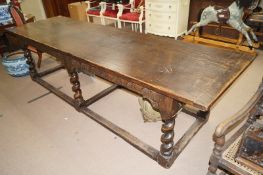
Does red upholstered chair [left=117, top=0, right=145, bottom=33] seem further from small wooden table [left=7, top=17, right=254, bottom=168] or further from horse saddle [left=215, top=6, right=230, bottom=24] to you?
small wooden table [left=7, top=17, right=254, bottom=168]

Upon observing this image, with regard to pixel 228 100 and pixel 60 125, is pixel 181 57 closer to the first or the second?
pixel 228 100

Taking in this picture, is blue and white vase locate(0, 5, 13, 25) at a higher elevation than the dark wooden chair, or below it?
higher

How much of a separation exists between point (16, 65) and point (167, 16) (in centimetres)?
268

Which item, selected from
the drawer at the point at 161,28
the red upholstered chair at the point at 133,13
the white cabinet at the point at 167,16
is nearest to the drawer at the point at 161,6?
the white cabinet at the point at 167,16

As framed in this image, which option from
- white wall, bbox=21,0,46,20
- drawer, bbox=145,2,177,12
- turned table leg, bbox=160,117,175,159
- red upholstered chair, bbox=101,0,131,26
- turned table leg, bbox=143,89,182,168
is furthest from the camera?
white wall, bbox=21,0,46,20

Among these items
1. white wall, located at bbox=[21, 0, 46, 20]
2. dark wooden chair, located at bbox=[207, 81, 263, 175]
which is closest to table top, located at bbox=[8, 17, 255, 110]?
dark wooden chair, located at bbox=[207, 81, 263, 175]

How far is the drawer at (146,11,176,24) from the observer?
3779 millimetres

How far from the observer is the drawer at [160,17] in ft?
12.4

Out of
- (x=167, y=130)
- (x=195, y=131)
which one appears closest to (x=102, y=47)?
(x=167, y=130)

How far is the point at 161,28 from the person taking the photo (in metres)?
3.98

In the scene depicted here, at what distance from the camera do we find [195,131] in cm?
187

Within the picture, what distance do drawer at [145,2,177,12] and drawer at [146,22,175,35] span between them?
11.0 inches

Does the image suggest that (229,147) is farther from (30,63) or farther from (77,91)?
(30,63)

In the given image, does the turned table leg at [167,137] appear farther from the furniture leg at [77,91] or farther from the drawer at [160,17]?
the drawer at [160,17]
